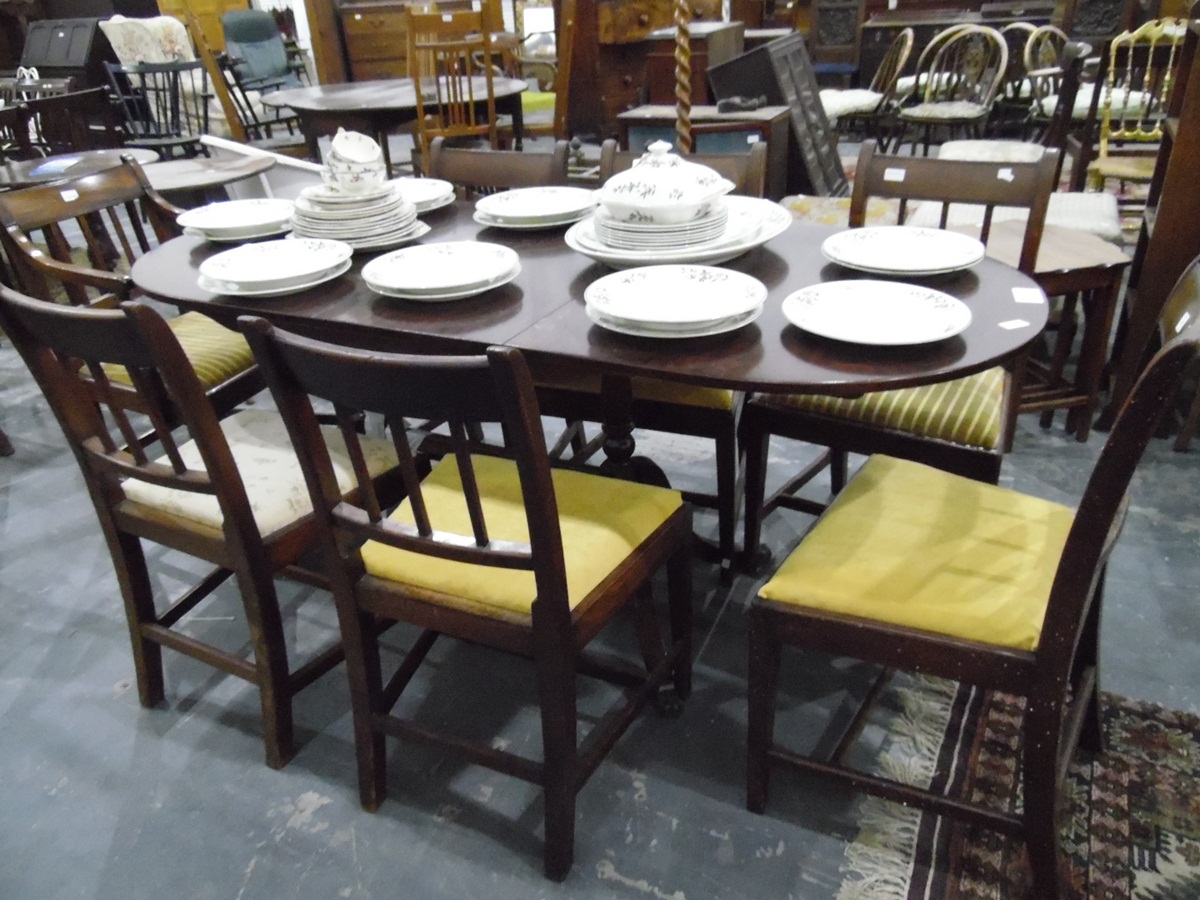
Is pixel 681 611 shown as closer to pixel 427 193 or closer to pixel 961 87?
pixel 427 193

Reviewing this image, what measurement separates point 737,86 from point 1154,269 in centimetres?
206

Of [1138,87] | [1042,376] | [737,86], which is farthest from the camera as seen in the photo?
[1138,87]

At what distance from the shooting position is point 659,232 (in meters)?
1.40

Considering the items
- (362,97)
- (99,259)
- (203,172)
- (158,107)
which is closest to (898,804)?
(99,259)

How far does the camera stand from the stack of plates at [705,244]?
1.39 metres

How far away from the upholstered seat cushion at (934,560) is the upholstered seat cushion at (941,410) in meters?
0.19

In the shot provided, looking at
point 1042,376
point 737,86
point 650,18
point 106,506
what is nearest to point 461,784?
point 106,506

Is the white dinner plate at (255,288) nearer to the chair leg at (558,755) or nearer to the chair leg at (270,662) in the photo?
the chair leg at (270,662)

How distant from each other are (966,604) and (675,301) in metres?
0.59

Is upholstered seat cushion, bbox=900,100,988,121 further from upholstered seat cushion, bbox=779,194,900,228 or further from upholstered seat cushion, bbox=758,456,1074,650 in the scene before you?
upholstered seat cushion, bbox=758,456,1074,650

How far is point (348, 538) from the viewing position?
4.17ft

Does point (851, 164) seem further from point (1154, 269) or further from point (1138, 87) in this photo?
point (1154, 269)

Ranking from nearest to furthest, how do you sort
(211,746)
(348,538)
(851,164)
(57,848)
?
(348,538) < (57,848) < (211,746) < (851,164)

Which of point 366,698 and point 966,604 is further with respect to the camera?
point 366,698
